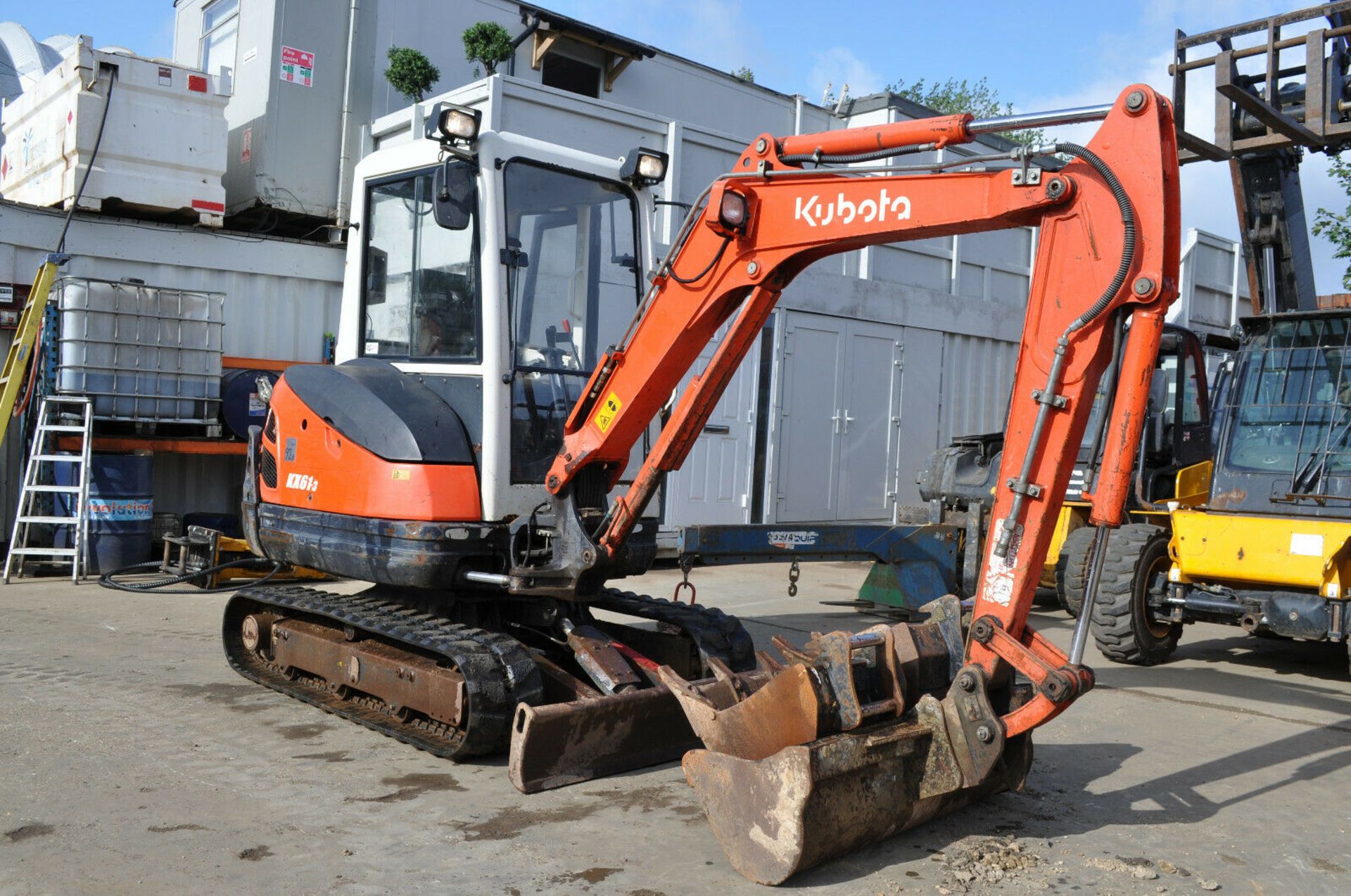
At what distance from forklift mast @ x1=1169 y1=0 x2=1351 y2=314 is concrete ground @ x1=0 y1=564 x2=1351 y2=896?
3763 millimetres

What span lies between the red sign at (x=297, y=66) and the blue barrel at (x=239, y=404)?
11.3 ft

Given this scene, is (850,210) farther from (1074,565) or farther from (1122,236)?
(1074,565)

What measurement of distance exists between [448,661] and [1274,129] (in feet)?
22.2

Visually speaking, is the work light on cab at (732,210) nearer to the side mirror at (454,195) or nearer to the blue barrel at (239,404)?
the side mirror at (454,195)

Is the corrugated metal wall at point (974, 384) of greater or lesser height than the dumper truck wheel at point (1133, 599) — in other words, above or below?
above

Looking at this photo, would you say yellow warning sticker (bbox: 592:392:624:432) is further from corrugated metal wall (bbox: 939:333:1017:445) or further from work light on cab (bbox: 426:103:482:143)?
corrugated metal wall (bbox: 939:333:1017:445)

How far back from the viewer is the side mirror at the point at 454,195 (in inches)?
201

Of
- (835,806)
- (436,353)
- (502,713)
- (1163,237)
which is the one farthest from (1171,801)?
(436,353)

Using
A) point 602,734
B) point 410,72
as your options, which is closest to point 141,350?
point 410,72

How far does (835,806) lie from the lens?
3812mm

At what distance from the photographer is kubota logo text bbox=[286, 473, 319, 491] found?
224 inches

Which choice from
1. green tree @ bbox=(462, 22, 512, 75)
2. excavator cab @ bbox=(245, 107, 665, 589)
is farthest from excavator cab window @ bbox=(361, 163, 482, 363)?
green tree @ bbox=(462, 22, 512, 75)

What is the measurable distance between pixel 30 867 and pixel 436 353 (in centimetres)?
275

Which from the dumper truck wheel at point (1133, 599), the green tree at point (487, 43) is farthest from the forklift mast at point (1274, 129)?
the green tree at point (487, 43)
